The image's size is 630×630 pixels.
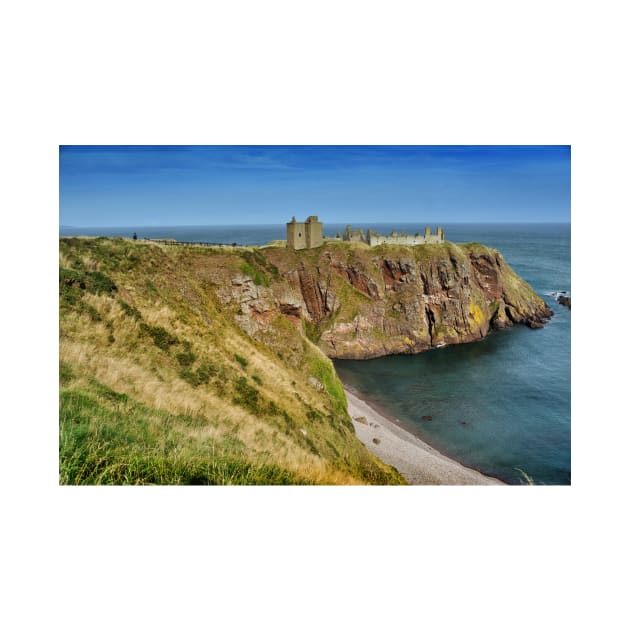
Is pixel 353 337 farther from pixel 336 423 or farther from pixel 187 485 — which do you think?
pixel 187 485

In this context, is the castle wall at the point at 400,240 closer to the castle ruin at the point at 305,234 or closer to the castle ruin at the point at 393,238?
the castle ruin at the point at 393,238

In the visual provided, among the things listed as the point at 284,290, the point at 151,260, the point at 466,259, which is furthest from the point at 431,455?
the point at 466,259

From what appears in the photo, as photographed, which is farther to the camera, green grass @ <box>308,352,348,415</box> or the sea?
green grass @ <box>308,352,348,415</box>

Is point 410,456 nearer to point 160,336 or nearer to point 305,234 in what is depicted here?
point 160,336

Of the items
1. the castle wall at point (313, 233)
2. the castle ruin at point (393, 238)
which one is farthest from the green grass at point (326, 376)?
the castle ruin at point (393, 238)

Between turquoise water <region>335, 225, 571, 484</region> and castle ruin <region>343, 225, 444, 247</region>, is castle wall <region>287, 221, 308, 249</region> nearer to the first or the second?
castle ruin <region>343, 225, 444, 247</region>

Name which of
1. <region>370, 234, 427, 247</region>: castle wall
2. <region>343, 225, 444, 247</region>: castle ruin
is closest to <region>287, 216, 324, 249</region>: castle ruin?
<region>343, 225, 444, 247</region>: castle ruin
